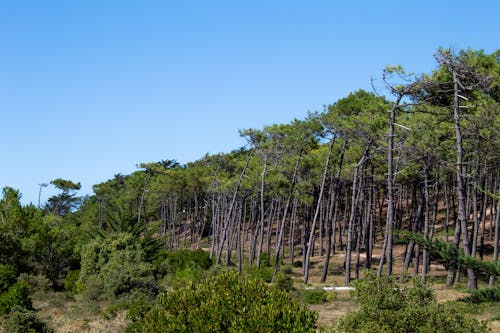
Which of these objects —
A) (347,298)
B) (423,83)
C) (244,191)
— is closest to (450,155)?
(423,83)

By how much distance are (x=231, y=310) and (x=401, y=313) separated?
387cm

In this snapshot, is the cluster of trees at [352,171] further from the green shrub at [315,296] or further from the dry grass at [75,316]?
the green shrub at [315,296]

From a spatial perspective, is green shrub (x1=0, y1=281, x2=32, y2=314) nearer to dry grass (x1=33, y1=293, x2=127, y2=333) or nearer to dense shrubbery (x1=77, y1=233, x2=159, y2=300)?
dry grass (x1=33, y1=293, x2=127, y2=333)

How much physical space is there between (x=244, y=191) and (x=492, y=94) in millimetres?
30752

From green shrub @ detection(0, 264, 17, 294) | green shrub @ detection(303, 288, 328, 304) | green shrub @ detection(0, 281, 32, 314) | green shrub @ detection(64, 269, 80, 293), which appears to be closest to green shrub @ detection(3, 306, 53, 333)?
green shrub @ detection(0, 281, 32, 314)

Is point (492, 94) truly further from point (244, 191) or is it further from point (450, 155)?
point (244, 191)

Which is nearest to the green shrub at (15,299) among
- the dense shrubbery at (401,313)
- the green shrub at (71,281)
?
the green shrub at (71,281)

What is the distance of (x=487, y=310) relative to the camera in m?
20.7

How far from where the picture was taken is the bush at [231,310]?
10.6 meters

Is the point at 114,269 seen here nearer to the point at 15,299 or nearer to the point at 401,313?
the point at 15,299

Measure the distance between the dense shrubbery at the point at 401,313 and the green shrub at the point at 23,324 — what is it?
10.0 meters

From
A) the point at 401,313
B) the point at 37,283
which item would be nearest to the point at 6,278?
the point at 37,283

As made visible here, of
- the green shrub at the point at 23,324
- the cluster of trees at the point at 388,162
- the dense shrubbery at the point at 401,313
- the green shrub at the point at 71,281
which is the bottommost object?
the green shrub at the point at 71,281

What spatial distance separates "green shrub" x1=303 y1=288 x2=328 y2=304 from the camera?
2503 centimetres
